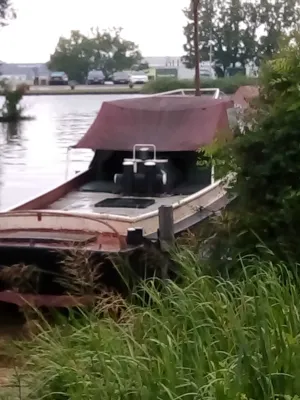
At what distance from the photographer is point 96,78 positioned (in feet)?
297

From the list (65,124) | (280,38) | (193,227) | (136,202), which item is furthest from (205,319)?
(65,124)

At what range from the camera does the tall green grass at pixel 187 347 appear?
182 inches

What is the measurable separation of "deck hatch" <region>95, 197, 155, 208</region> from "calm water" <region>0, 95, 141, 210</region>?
6.91 m

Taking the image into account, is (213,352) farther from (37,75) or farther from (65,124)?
(37,75)

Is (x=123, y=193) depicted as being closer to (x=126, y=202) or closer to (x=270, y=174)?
(x=126, y=202)

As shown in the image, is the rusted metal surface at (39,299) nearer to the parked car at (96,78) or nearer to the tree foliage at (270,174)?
the tree foliage at (270,174)

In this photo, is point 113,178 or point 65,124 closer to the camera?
point 113,178

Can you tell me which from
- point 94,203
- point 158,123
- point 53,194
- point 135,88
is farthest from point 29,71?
point 94,203

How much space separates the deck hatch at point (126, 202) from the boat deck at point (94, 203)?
0.24 feet

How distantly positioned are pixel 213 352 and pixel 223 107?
895 cm

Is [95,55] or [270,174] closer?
[270,174]

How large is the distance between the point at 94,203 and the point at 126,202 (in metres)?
0.46

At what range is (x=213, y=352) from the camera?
200 inches

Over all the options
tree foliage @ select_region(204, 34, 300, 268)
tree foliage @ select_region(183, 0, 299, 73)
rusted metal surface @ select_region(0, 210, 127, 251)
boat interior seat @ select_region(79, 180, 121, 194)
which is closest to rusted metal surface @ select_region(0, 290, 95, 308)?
rusted metal surface @ select_region(0, 210, 127, 251)
